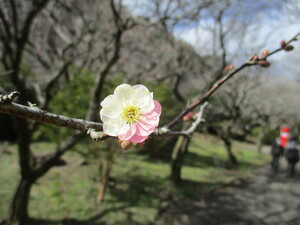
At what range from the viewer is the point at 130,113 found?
1.14 m

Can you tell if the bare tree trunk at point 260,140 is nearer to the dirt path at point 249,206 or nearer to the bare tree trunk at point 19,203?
the dirt path at point 249,206

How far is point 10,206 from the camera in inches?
159

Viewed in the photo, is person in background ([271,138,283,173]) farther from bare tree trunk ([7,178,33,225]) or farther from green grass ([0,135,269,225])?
bare tree trunk ([7,178,33,225])

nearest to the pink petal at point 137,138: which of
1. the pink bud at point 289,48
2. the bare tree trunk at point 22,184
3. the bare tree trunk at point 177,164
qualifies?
the pink bud at point 289,48

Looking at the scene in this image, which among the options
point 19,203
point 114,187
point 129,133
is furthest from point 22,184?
point 129,133

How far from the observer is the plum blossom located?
940mm

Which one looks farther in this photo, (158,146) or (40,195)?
(158,146)

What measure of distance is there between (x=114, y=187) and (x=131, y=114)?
601cm

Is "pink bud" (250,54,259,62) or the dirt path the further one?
the dirt path

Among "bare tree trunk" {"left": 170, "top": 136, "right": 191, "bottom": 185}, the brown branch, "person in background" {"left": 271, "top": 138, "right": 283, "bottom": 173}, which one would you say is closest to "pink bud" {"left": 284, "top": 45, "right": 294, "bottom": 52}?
the brown branch

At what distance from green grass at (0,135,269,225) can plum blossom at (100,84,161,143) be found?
136 inches

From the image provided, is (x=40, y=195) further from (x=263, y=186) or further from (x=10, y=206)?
(x=263, y=186)

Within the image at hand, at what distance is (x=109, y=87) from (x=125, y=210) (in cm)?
296

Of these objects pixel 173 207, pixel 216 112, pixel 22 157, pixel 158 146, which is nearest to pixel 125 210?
pixel 173 207
